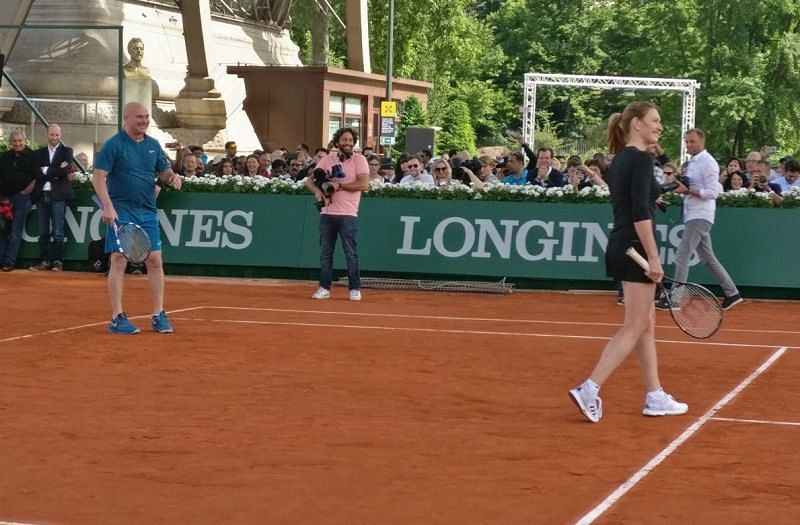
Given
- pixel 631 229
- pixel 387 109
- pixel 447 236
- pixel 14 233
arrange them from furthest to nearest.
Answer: pixel 387 109 → pixel 14 233 → pixel 447 236 → pixel 631 229

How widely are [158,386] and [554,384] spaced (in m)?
2.83

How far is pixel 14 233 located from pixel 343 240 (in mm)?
6022

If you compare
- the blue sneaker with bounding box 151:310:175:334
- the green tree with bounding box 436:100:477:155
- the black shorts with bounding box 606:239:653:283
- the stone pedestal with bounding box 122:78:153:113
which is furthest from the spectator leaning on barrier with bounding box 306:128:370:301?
the green tree with bounding box 436:100:477:155

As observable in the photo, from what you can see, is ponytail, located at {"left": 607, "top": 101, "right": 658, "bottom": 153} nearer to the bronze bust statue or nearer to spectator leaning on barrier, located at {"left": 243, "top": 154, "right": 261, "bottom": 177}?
spectator leaning on barrier, located at {"left": 243, "top": 154, "right": 261, "bottom": 177}

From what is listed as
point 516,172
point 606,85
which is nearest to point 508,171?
point 516,172

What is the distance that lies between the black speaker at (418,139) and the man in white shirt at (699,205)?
63.4ft

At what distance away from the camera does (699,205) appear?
15969 millimetres

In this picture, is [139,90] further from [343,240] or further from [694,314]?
[694,314]

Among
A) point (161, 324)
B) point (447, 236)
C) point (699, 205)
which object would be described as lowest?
point (161, 324)

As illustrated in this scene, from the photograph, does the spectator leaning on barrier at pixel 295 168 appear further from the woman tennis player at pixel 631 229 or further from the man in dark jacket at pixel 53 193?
the woman tennis player at pixel 631 229

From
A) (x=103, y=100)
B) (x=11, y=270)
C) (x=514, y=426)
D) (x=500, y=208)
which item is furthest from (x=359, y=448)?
(x=103, y=100)

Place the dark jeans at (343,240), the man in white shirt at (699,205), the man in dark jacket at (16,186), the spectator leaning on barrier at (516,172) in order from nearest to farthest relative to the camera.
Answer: the man in white shirt at (699,205), the dark jeans at (343,240), the spectator leaning on barrier at (516,172), the man in dark jacket at (16,186)

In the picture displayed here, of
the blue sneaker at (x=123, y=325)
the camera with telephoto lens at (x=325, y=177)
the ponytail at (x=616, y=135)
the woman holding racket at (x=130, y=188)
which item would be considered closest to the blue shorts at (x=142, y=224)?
the woman holding racket at (x=130, y=188)

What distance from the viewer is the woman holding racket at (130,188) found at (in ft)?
42.3
